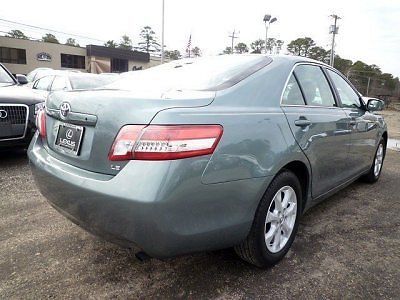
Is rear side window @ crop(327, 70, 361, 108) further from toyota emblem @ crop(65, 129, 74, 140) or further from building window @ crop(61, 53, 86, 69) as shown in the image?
building window @ crop(61, 53, 86, 69)

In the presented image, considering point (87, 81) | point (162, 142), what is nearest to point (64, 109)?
point (162, 142)

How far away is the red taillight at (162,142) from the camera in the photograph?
1.76 meters

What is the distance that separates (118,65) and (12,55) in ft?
40.4

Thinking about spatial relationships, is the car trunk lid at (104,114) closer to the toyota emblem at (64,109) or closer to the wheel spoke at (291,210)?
the toyota emblem at (64,109)

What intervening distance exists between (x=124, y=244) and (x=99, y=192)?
1.06ft

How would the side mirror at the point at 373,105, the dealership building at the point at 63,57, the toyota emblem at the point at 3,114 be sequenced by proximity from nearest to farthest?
the side mirror at the point at 373,105 → the toyota emblem at the point at 3,114 → the dealership building at the point at 63,57

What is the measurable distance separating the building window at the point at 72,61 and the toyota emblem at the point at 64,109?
43.3 metres

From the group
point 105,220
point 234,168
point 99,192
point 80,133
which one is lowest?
point 105,220

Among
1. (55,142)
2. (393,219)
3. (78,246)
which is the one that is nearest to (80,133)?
(55,142)

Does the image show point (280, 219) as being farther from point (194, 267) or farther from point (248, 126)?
point (248, 126)

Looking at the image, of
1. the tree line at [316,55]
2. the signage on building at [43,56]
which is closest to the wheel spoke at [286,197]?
the tree line at [316,55]

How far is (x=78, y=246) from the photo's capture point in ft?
8.96

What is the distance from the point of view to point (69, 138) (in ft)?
7.10

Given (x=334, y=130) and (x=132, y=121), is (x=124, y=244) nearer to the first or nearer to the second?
(x=132, y=121)
